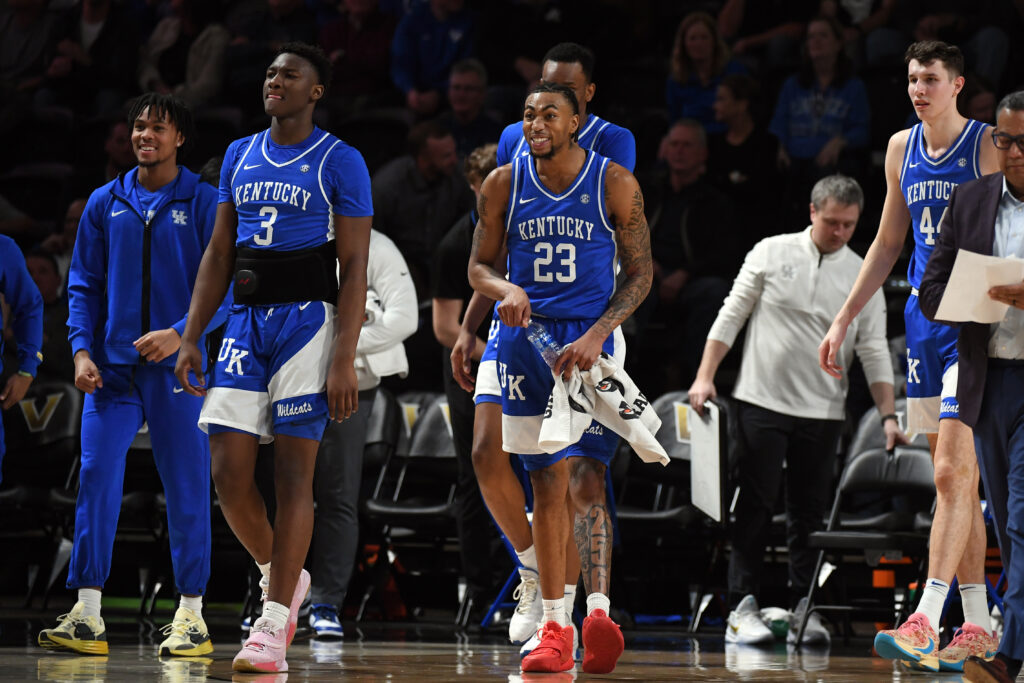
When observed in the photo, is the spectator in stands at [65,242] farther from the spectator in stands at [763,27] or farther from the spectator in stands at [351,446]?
the spectator in stands at [763,27]

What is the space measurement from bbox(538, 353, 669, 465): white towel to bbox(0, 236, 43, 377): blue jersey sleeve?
278 cm

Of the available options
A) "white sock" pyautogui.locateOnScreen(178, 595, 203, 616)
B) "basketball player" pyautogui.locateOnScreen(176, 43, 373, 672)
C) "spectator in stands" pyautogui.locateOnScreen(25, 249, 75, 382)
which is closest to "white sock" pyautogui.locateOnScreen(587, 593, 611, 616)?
"basketball player" pyautogui.locateOnScreen(176, 43, 373, 672)

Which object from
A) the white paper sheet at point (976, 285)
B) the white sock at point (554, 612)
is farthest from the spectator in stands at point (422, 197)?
the white paper sheet at point (976, 285)

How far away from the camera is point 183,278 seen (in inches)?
220

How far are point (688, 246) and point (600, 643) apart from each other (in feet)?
16.9

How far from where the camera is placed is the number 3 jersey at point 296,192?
4684mm

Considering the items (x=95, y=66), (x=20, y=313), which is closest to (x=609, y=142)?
(x=20, y=313)

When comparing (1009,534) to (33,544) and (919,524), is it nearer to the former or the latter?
(919,524)

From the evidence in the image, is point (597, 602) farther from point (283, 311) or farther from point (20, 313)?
point (20, 313)

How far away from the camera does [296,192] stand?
15.3ft

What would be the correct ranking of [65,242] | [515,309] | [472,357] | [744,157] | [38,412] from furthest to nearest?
[65,242], [744,157], [38,412], [472,357], [515,309]

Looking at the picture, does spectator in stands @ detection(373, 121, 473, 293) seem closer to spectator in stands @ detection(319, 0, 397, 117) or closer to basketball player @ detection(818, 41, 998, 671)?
spectator in stands @ detection(319, 0, 397, 117)

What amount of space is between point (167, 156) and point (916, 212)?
3.13 metres

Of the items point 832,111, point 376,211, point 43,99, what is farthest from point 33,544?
point 832,111
